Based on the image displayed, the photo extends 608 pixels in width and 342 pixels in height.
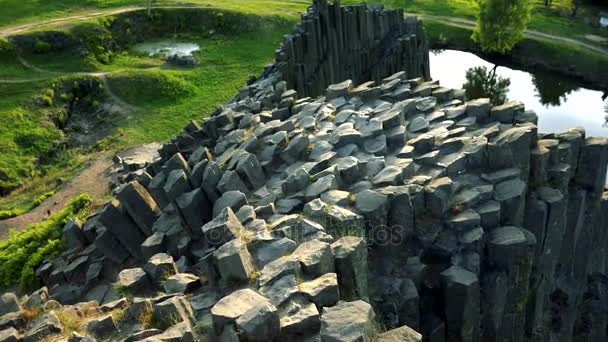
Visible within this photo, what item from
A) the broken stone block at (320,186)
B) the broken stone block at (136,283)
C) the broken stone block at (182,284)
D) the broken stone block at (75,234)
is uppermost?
the broken stone block at (320,186)

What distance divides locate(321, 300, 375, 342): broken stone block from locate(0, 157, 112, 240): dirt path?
26619 mm

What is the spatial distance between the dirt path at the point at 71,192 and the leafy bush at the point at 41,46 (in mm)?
20943

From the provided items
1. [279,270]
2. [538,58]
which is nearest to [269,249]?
[279,270]

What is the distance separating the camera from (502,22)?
197 ft

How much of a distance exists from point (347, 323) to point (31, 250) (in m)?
20.6

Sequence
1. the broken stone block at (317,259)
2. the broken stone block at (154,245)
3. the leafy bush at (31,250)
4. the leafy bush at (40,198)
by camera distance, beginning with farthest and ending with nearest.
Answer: the leafy bush at (40,198), the leafy bush at (31,250), the broken stone block at (154,245), the broken stone block at (317,259)

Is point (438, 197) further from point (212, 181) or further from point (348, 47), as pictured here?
point (348, 47)

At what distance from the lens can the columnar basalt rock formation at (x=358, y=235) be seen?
42.4 ft

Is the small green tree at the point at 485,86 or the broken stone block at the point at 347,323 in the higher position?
the broken stone block at the point at 347,323

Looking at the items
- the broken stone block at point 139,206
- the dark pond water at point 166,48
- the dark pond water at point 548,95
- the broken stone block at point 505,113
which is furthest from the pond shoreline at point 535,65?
the broken stone block at point 139,206

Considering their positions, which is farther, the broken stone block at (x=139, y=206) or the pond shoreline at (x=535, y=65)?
the pond shoreline at (x=535, y=65)

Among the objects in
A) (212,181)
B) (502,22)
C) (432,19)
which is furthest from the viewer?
(432,19)

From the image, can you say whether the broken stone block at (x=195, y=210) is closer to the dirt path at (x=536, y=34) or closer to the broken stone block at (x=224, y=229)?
the broken stone block at (x=224, y=229)

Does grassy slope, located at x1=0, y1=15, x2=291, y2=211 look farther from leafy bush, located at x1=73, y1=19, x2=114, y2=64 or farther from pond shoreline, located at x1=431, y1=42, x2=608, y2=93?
pond shoreline, located at x1=431, y1=42, x2=608, y2=93
